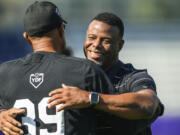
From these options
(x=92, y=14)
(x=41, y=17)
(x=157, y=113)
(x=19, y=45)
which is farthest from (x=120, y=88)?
(x=92, y=14)

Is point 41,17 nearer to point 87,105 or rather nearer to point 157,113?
point 87,105

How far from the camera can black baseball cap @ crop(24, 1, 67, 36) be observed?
2764mm

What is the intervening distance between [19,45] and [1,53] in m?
0.50

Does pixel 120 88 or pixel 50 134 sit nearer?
pixel 50 134

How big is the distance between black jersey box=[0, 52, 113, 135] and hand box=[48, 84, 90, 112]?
96mm

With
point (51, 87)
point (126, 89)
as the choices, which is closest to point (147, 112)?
point (126, 89)

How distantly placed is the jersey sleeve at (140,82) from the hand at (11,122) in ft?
2.59

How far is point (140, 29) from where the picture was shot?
12008 millimetres

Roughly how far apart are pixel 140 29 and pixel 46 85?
31.4 ft

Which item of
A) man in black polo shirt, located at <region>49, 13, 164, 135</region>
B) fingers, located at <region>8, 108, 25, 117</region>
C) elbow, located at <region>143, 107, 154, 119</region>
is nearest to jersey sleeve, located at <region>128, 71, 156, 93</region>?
man in black polo shirt, located at <region>49, 13, 164, 135</region>

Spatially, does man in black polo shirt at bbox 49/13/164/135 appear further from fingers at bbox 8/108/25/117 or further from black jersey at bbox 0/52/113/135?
fingers at bbox 8/108/25/117

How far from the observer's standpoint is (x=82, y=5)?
11.7 meters

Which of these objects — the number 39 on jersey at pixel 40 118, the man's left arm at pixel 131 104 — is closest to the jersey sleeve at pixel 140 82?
the man's left arm at pixel 131 104

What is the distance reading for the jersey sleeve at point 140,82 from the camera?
2.92 m
